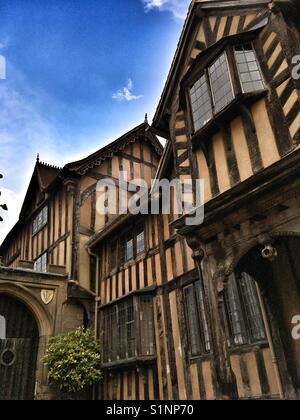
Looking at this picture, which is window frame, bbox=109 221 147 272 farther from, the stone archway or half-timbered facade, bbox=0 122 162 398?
the stone archway

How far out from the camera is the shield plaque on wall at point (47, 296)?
40.5ft

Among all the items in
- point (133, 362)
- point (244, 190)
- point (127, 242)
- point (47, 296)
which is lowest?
point (133, 362)

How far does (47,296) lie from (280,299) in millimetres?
8634

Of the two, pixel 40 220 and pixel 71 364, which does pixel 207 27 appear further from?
pixel 40 220

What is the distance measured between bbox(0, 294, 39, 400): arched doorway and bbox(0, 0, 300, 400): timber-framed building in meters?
0.12

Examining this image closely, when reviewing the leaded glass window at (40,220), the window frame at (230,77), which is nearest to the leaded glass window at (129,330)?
the window frame at (230,77)

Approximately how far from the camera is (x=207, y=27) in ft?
27.4

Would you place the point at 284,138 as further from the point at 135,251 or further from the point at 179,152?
the point at 135,251

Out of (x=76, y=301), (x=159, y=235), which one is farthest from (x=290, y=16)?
(x=76, y=301)

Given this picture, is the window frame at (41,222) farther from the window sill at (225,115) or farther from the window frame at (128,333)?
the window sill at (225,115)

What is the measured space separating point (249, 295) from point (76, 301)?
7.50 metres

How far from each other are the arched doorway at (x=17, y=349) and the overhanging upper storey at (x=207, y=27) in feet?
26.5

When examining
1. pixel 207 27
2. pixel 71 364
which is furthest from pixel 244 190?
pixel 71 364

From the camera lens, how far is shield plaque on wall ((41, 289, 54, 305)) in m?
12.4
